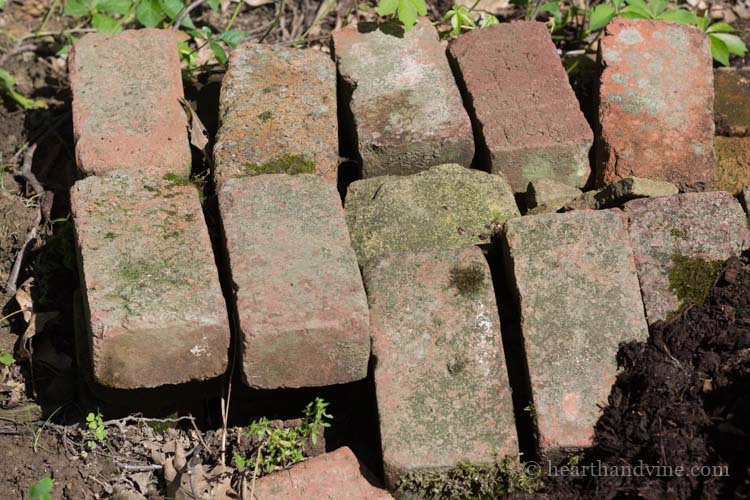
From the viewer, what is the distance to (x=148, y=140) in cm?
367

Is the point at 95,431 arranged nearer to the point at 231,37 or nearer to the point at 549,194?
the point at 549,194

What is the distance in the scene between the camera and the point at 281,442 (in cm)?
329

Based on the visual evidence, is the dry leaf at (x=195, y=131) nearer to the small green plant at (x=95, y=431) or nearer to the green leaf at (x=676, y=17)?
the small green plant at (x=95, y=431)

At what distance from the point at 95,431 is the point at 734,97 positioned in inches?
118

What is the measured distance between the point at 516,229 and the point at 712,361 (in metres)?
0.75

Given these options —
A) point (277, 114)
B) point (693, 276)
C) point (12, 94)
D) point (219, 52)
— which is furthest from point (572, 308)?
point (12, 94)

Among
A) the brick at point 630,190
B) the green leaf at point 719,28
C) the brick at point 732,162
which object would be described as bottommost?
the brick at point 732,162

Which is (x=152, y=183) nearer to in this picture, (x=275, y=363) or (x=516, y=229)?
(x=275, y=363)

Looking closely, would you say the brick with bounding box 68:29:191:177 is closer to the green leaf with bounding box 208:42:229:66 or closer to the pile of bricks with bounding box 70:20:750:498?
the pile of bricks with bounding box 70:20:750:498

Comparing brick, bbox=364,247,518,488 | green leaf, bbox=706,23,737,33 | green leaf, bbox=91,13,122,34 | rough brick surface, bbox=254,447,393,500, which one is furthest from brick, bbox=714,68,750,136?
green leaf, bbox=91,13,122,34

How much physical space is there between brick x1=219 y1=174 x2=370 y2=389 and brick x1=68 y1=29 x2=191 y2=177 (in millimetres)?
416

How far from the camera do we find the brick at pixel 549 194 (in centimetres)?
370

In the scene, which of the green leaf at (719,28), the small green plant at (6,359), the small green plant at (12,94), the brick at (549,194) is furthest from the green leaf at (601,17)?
the small green plant at (6,359)

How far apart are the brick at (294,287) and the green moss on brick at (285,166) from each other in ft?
0.63
